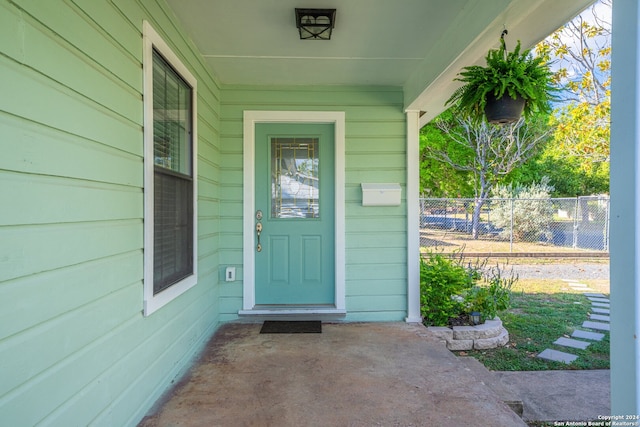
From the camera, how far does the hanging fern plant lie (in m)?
1.91

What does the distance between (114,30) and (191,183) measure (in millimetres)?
1174

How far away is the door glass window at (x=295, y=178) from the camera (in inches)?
135

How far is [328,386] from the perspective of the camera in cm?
214

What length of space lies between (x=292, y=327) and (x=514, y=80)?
2.53 metres

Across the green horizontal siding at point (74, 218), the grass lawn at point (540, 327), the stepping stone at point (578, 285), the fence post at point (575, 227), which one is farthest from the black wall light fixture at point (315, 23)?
the fence post at point (575, 227)

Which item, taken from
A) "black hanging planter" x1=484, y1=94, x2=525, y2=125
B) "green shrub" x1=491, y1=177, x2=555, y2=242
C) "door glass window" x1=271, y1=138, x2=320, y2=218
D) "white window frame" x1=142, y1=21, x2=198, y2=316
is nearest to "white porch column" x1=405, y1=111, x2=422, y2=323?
"door glass window" x1=271, y1=138, x2=320, y2=218

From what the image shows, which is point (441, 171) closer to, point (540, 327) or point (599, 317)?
point (599, 317)

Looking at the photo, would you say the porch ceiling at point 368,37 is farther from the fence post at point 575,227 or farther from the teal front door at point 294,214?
the fence post at point 575,227

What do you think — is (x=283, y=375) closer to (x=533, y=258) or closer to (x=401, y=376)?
(x=401, y=376)

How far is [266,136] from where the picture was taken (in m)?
3.43

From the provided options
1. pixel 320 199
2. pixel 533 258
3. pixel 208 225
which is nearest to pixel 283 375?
pixel 208 225

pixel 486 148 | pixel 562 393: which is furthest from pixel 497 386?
pixel 486 148

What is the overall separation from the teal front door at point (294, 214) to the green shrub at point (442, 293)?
0.91m

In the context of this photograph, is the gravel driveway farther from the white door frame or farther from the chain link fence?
the white door frame
